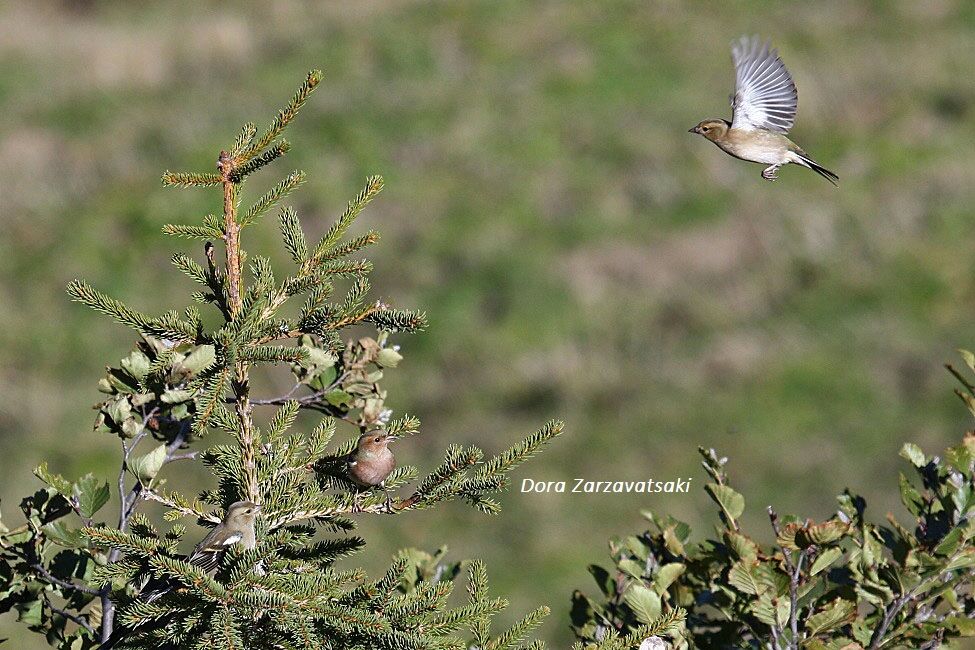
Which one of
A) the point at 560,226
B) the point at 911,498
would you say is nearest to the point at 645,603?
the point at 911,498

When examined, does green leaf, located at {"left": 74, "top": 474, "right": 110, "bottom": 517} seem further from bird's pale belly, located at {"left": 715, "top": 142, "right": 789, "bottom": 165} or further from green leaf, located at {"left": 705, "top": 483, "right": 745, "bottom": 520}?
bird's pale belly, located at {"left": 715, "top": 142, "right": 789, "bottom": 165}

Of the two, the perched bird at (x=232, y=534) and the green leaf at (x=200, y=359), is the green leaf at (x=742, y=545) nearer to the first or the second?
the perched bird at (x=232, y=534)

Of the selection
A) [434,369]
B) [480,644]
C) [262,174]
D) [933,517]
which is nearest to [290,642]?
[480,644]

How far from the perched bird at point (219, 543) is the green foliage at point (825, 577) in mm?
868

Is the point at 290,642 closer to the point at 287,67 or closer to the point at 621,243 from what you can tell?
the point at 621,243

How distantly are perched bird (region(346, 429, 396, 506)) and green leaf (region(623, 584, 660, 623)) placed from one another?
2.27 feet

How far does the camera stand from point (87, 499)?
2.84 metres

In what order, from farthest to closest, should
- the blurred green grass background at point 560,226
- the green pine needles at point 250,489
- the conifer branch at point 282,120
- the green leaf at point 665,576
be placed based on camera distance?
1. the blurred green grass background at point 560,226
2. the green leaf at point 665,576
3. the conifer branch at point 282,120
4. the green pine needles at point 250,489

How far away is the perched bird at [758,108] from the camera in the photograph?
12.9 feet

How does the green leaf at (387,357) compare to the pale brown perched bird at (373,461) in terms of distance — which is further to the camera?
the green leaf at (387,357)

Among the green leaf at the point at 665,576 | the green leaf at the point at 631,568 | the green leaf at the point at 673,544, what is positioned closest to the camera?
the green leaf at the point at 665,576

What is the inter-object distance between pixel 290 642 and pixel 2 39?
17682 millimetres

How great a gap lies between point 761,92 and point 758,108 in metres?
0.06

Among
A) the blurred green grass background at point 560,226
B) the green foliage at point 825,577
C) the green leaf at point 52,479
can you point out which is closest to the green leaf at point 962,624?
the green foliage at point 825,577
